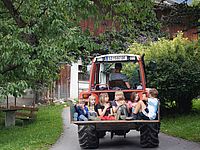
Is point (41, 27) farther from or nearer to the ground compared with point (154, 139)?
farther from the ground

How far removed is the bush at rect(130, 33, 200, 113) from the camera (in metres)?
15.3

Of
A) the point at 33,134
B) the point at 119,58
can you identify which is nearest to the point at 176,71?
the point at 119,58

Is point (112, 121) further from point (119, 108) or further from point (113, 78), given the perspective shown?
point (113, 78)

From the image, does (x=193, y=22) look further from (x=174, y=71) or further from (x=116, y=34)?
(x=116, y=34)

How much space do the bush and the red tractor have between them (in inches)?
136

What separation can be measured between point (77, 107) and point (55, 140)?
2.22 meters

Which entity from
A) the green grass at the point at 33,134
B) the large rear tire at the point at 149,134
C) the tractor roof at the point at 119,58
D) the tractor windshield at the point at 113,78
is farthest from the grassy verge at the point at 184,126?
the green grass at the point at 33,134

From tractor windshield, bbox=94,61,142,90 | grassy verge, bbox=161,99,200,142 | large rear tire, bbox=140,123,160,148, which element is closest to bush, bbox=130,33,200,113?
grassy verge, bbox=161,99,200,142

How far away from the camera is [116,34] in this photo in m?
28.0

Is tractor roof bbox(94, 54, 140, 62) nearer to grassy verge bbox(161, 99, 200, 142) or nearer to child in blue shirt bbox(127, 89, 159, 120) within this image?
child in blue shirt bbox(127, 89, 159, 120)

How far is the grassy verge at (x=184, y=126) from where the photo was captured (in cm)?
1219

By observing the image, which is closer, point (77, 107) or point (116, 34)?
point (77, 107)

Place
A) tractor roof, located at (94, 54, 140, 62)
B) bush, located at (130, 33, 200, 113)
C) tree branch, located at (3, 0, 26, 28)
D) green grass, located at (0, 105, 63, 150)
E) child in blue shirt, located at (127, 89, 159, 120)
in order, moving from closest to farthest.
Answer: child in blue shirt, located at (127, 89, 159, 120), tree branch, located at (3, 0, 26, 28), tractor roof, located at (94, 54, 140, 62), green grass, located at (0, 105, 63, 150), bush, located at (130, 33, 200, 113)

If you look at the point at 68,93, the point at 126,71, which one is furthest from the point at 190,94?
the point at 68,93
